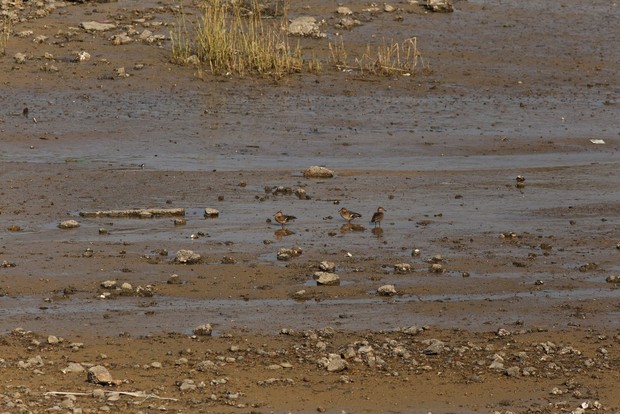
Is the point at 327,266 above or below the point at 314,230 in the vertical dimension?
above

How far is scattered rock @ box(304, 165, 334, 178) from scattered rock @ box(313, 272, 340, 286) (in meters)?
3.81

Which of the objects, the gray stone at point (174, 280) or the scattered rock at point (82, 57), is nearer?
the gray stone at point (174, 280)

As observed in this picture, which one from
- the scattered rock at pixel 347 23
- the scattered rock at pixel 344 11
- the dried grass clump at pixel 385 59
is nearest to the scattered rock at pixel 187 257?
the dried grass clump at pixel 385 59

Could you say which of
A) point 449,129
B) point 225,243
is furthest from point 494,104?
point 225,243

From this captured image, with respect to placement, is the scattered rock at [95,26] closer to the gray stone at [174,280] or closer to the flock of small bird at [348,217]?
the flock of small bird at [348,217]

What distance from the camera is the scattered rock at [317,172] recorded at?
1366 cm

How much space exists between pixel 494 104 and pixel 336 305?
9.27 m

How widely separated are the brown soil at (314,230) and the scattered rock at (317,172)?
0.11 metres

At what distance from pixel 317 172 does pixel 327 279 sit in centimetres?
389

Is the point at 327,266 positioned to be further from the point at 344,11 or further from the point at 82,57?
the point at 344,11

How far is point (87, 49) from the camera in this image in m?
19.7

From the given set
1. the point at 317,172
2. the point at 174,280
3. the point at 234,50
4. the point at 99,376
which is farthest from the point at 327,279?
the point at 234,50

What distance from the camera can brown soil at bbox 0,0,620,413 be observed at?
801cm

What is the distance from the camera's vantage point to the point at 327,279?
9.87 meters
